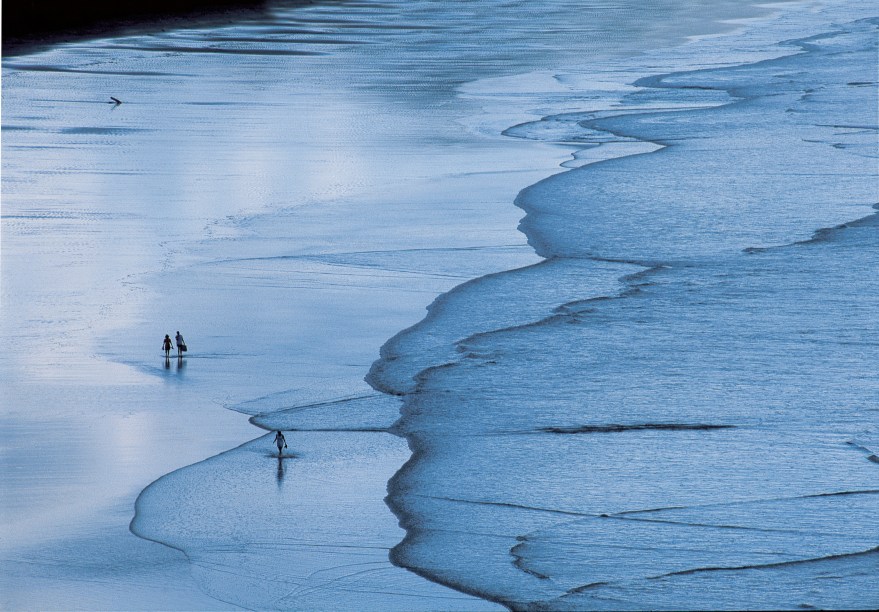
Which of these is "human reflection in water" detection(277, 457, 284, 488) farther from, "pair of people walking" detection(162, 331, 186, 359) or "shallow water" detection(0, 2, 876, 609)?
"pair of people walking" detection(162, 331, 186, 359)

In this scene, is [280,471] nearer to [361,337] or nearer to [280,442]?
[280,442]

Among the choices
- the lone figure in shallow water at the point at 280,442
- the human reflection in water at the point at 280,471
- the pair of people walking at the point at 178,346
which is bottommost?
the human reflection in water at the point at 280,471

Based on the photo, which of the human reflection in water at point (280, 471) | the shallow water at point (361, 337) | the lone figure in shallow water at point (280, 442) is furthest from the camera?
the lone figure in shallow water at point (280, 442)

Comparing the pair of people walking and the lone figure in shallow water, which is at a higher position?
the pair of people walking

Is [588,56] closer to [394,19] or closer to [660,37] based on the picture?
[660,37]

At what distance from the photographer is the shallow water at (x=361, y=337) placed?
5.45 m

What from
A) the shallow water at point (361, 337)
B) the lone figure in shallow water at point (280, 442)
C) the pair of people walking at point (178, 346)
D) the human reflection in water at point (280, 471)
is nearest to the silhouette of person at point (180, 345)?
the pair of people walking at point (178, 346)

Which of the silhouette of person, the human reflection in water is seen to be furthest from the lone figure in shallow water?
the silhouette of person

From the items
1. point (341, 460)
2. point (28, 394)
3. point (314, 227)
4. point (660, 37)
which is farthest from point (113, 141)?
point (660, 37)

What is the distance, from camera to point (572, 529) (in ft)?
18.2

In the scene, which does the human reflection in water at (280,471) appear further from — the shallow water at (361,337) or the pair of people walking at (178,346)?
the pair of people walking at (178,346)

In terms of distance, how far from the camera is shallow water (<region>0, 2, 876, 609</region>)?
5445 mm

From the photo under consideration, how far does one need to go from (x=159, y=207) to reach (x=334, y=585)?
6.94m

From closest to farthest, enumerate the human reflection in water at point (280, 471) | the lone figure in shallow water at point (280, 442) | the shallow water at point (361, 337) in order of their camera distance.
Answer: the shallow water at point (361, 337) < the human reflection in water at point (280, 471) < the lone figure in shallow water at point (280, 442)
